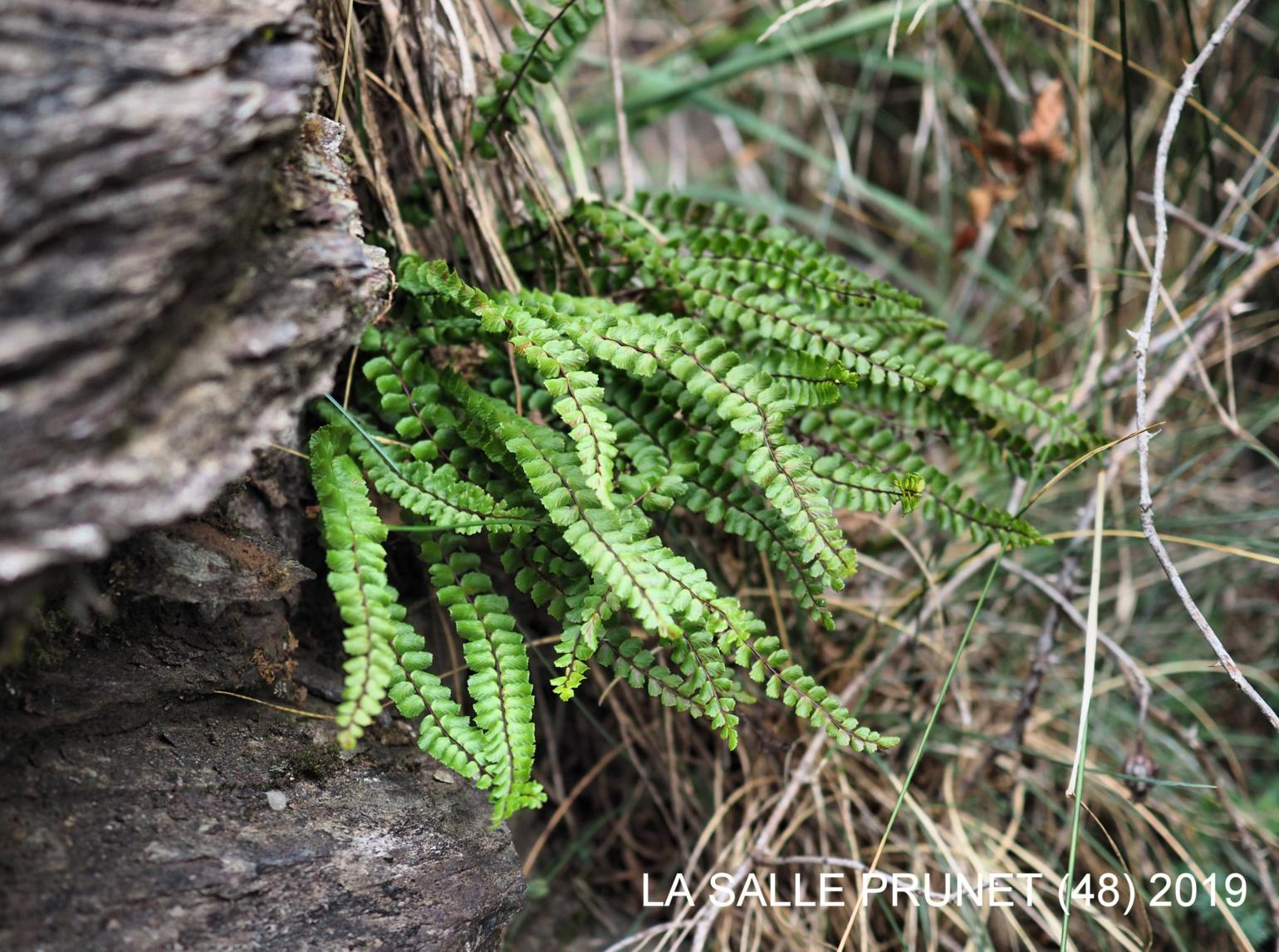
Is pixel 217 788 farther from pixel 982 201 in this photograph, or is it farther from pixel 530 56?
pixel 982 201

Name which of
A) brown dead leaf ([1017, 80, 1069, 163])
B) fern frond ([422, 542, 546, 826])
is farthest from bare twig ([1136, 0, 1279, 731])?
fern frond ([422, 542, 546, 826])

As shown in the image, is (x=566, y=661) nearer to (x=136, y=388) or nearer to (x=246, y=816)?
(x=246, y=816)

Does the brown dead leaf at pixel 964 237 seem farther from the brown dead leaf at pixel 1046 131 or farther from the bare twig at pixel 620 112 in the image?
the bare twig at pixel 620 112

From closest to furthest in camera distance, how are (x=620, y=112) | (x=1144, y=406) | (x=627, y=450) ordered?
(x=627, y=450)
(x=1144, y=406)
(x=620, y=112)

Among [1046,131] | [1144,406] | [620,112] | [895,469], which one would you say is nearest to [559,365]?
[895,469]

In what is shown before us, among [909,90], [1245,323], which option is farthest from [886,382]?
[909,90]
